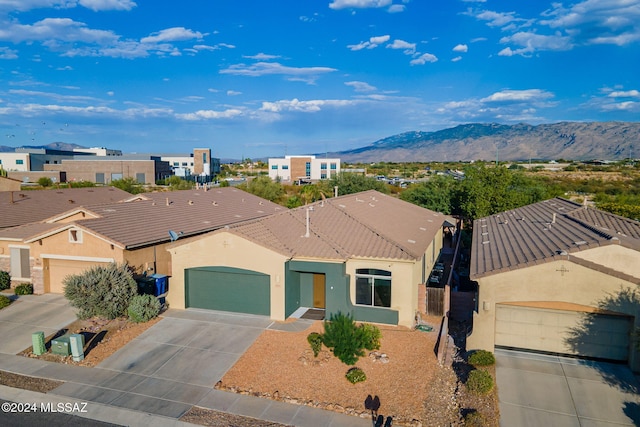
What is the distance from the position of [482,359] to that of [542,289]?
10.4 ft

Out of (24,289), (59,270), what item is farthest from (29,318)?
(24,289)

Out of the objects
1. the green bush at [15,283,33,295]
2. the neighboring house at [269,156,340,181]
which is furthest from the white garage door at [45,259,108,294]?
the neighboring house at [269,156,340,181]

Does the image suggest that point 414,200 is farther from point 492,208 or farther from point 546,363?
point 546,363

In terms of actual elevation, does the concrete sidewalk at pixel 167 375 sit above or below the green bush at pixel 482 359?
below

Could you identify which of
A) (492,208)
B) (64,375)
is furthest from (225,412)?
(492,208)

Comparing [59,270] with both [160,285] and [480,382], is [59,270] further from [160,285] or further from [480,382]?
[480,382]

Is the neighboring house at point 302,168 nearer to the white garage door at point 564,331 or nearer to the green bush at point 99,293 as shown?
the green bush at point 99,293

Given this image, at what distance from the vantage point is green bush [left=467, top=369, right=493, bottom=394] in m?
13.2

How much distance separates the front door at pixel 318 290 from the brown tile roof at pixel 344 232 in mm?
1644

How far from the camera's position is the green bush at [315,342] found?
632 inches

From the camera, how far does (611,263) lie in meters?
16.0

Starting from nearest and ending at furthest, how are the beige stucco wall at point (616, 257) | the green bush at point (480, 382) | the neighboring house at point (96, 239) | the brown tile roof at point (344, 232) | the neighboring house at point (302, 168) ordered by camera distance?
the green bush at point (480, 382)
the beige stucco wall at point (616, 257)
the brown tile roof at point (344, 232)
the neighboring house at point (96, 239)
the neighboring house at point (302, 168)

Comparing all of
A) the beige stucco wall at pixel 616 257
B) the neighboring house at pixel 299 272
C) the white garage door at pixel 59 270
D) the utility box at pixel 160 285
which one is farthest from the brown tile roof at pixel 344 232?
Answer: the white garage door at pixel 59 270

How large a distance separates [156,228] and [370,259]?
1209 centimetres
